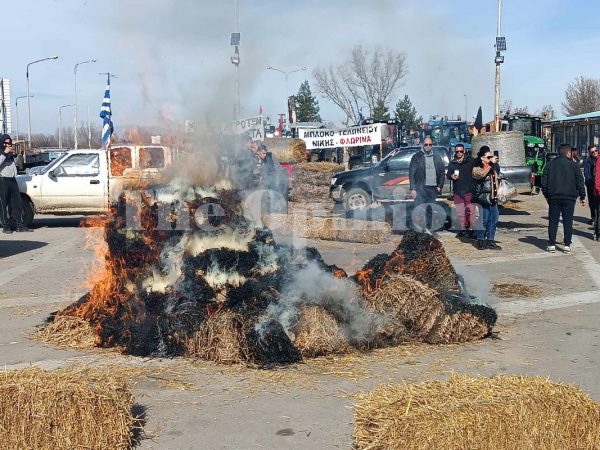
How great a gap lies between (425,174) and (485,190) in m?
1.53

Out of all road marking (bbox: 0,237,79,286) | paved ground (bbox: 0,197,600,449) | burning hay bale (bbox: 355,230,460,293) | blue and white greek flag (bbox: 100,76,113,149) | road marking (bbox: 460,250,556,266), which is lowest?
paved ground (bbox: 0,197,600,449)

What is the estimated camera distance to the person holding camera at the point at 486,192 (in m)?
12.1

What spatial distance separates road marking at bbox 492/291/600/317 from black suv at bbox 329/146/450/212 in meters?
9.44

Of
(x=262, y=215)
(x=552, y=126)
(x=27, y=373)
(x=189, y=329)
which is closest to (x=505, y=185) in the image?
(x=262, y=215)

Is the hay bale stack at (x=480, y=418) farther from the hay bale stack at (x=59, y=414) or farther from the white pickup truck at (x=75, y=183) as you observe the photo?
the white pickup truck at (x=75, y=183)

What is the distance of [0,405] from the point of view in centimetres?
369

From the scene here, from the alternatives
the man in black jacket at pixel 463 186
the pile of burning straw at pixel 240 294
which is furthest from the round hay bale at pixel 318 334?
the man in black jacket at pixel 463 186

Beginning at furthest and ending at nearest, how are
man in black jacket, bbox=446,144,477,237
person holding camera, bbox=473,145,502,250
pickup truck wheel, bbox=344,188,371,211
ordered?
1. pickup truck wheel, bbox=344,188,371,211
2. man in black jacket, bbox=446,144,477,237
3. person holding camera, bbox=473,145,502,250

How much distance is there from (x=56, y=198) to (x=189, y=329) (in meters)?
11.3

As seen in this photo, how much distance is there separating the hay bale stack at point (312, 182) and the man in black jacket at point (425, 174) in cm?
693

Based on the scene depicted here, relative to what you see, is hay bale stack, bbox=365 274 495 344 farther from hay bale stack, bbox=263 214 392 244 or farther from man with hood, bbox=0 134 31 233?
man with hood, bbox=0 134 31 233

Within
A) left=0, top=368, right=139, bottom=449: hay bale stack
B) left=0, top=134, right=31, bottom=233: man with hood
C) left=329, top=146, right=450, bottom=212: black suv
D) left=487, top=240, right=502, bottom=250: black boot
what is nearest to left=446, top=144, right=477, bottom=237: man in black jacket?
left=487, top=240, right=502, bottom=250: black boot

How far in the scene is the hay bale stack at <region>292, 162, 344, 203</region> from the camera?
20.4 m

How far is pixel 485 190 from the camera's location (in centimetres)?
1217
